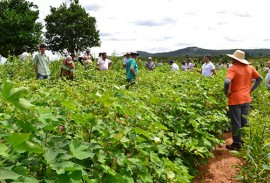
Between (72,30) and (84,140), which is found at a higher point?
(72,30)

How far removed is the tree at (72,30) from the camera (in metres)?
39.1

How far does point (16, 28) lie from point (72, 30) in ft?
30.1

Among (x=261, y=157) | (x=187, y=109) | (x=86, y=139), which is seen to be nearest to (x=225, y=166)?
(x=187, y=109)

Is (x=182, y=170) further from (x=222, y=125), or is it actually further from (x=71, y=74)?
(x=71, y=74)

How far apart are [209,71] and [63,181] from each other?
8.87 metres

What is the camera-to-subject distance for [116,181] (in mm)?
1982

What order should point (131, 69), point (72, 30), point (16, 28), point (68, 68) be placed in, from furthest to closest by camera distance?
point (72, 30), point (16, 28), point (68, 68), point (131, 69)

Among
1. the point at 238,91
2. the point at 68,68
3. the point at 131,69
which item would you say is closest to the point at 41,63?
the point at 68,68

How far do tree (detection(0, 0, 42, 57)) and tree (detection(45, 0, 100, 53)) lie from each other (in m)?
6.19

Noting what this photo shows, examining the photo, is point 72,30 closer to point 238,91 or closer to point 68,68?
point 68,68

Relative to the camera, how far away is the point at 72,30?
38.8 meters

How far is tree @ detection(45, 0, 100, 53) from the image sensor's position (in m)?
39.1

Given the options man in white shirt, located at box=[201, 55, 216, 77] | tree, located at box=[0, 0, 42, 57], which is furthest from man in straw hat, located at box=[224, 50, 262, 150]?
tree, located at box=[0, 0, 42, 57]

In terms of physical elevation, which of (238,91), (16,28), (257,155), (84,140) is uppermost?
(16,28)
